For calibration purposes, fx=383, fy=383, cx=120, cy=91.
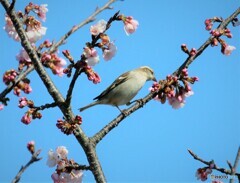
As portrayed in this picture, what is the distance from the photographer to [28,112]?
12.6 ft

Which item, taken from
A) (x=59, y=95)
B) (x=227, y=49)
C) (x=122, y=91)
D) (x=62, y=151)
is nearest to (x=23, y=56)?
(x=59, y=95)

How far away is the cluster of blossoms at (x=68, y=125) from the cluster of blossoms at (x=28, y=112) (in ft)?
0.97

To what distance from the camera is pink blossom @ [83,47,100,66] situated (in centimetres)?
362

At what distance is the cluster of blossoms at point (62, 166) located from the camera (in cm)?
416

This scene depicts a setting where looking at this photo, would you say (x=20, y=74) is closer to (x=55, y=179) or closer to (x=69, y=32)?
(x=69, y=32)

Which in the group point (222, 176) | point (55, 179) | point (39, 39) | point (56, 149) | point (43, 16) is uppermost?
point (43, 16)

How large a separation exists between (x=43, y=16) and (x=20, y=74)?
0.95m

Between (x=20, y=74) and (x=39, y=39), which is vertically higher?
(x=39, y=39)

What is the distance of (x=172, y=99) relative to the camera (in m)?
5.01

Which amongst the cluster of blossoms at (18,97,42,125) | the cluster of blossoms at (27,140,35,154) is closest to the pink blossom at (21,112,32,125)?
the cluster of blossoms at (18,97,42,125)

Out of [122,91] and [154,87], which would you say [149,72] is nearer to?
[122,91]

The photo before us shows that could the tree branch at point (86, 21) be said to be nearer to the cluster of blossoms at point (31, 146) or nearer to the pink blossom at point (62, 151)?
the cluster of blossoms at point (31, 146)

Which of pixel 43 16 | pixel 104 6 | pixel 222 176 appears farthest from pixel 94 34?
pixel 222 176

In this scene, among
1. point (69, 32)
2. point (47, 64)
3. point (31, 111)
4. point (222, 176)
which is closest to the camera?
point (69, 32)
